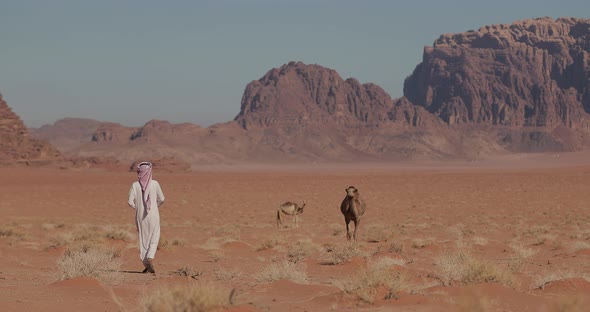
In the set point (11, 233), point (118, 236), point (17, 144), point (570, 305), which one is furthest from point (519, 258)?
point (17, 144)

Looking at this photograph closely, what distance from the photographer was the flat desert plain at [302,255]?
8805 millimetres

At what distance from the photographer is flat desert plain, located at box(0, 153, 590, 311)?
8.80m

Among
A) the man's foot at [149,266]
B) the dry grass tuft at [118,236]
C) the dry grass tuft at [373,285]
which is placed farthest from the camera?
the dry grass tuft at [118,236]

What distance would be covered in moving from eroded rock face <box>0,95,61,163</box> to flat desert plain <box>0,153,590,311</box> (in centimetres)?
2409

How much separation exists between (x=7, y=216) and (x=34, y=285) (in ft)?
87.7

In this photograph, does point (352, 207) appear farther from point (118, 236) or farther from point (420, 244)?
point (118, 236)

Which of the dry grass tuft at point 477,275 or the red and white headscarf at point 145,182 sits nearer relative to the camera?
the dry grass tuft at point 477,275

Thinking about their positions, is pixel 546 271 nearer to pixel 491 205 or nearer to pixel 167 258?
pixel 167 258

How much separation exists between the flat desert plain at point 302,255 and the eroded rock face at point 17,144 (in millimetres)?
24085

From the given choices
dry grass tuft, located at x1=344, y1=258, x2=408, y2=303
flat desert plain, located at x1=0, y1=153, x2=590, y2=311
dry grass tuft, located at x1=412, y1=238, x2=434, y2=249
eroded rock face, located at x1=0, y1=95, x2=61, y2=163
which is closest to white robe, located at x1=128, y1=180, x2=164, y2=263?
flat desert plain, located at x1=0, y1=153, x2=590, y2=311

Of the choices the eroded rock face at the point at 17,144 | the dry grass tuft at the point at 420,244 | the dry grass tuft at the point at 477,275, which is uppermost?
the eroded rock face at the point at 17,144

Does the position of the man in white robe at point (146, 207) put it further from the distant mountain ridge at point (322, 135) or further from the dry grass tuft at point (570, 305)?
the distant mountain ridge at point (322, 135)

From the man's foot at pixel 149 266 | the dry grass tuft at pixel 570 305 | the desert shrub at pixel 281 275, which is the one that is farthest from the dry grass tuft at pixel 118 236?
the dry grass tuft at pixel 570 305

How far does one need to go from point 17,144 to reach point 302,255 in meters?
65.9
